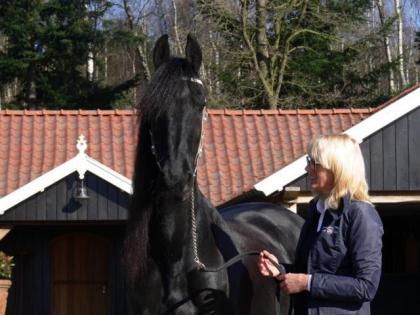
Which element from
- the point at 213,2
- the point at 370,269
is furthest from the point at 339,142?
the point at 213,2

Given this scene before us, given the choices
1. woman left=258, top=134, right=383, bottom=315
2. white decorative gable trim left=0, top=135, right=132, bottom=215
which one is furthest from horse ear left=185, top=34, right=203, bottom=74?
white decorative gable trim left=0, top=135, right=132, bottom=215

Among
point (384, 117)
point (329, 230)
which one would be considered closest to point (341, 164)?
point (329, 230)

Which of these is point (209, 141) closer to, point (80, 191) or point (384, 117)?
point (80, 191)

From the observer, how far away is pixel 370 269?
143 inches

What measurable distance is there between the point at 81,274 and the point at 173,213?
1124 centimetres

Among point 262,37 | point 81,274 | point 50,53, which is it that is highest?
point 262,37

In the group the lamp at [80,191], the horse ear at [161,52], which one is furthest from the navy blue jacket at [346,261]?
the lamp at [80,191]

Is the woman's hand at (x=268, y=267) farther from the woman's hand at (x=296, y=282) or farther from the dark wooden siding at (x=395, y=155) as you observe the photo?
the dark wooden siding at (x=395, y=155)

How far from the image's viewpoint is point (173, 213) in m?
4.25

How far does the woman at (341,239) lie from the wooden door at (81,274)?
1148 cm

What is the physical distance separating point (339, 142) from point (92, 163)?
979 centimetres

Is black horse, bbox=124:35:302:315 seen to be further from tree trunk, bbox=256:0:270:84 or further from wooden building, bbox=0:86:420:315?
tree trunk, bbox=256:0:270:84

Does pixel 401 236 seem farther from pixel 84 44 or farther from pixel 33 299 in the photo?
pixel 84 44

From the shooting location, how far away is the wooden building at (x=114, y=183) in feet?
39.3
